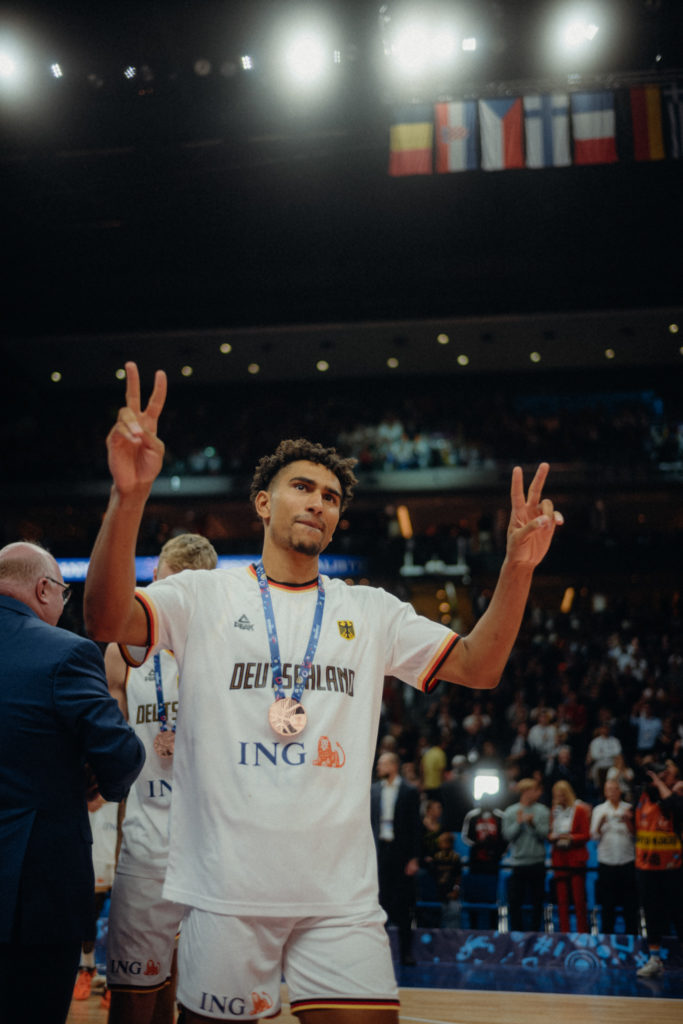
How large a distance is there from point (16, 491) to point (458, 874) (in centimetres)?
1635

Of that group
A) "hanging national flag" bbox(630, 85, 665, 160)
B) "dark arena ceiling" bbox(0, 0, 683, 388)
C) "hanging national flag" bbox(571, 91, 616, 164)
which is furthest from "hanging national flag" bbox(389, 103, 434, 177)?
"hanging national flag" bbox(630, 85, 665, 160)

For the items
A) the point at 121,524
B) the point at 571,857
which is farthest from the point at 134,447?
the point at 571,857

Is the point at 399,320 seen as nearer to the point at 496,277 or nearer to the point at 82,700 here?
the point at 496,277

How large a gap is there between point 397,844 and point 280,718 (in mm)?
6231

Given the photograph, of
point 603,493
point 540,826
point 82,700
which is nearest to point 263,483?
point 82,700

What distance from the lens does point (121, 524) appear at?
213cm

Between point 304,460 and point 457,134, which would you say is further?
point 457,134

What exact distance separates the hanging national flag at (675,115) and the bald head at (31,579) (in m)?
11.4

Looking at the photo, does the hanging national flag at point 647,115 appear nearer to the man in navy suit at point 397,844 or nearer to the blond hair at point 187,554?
the man in navy suit at point 397,844

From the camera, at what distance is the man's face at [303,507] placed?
2.65m

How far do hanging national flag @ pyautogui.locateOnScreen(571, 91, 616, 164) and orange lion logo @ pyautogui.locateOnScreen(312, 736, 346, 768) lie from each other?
11.4m

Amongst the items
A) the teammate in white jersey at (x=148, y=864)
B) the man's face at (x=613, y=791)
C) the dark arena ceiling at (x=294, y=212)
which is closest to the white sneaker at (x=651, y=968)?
the man's face at (x=613, y=791)

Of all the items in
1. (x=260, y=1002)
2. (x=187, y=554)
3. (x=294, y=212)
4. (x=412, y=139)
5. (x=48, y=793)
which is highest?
(x=294, y=212)

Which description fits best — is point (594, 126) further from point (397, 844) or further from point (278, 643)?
point (278, 643)
